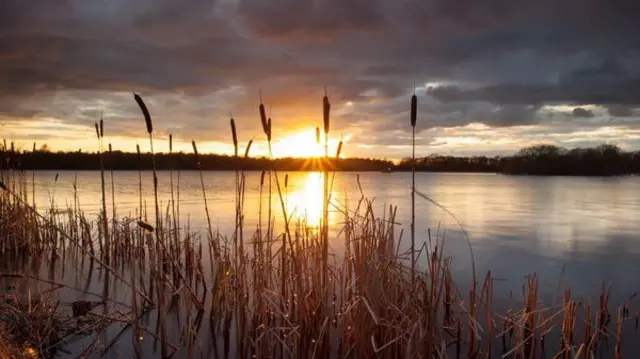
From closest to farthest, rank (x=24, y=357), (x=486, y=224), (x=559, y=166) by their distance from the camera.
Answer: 1. (x=24, y=357)
2. (x=486, y=224)
3. (x=559, y=166)

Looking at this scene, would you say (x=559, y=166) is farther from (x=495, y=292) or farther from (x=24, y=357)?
(x=24, y=357)

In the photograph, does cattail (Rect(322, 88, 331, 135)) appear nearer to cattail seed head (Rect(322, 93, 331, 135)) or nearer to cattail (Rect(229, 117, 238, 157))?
cattail seed head (Rect(322, 93, 331, 135))

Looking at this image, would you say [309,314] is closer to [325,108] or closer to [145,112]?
[325,108]

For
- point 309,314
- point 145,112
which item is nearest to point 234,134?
point 145,112

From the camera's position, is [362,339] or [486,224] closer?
[362,339]

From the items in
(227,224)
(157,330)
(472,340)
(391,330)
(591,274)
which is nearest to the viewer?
(391,330)

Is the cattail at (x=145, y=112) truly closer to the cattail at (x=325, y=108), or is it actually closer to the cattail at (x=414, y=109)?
the cattail at (x=325, y=108)

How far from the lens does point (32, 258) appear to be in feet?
36.3

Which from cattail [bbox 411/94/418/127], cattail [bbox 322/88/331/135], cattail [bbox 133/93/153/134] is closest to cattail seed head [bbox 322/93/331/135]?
cattail [bbox 322/88/331/135]

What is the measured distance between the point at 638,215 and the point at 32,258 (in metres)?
27.4

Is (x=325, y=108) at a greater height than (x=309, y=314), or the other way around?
(x=325, y=108)

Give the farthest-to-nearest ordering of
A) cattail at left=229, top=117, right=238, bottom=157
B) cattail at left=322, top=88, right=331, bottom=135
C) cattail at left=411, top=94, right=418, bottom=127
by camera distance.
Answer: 1. cattail at left=229, top=117, right=238, bottom=157
2. cattail at left=322, top=88, right=331, bottom=135
3. cattail at left=411, top=94, right=418, bottom=127

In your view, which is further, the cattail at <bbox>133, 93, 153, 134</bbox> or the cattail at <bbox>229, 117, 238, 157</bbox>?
the cattail at <bbox>229, 117, 238, 157</bbox>

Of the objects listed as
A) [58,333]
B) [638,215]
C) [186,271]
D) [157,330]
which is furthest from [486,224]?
[58,333]
